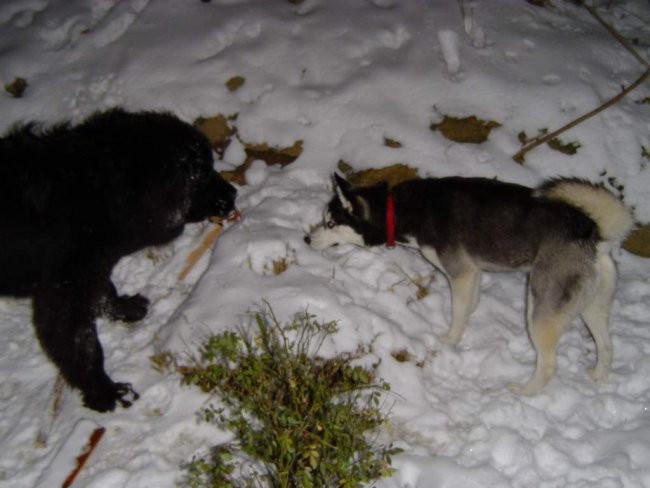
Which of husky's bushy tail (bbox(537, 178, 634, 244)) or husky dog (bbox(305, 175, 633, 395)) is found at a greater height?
husky's bushy tail (bbox(537, 178, 634, 244))

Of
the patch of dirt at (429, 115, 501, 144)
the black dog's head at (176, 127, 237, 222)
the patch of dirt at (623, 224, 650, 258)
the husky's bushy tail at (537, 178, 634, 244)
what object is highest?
the black dog's head at (176, 127, 237, 222)

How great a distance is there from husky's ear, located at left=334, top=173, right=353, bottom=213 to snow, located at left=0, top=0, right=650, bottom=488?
579 millimetres

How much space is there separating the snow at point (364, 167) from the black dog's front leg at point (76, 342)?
164 mm

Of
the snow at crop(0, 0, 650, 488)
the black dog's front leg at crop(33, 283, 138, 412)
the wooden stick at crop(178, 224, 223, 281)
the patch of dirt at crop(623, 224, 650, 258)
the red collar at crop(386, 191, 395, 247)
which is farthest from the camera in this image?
the patch of dirt at crop(623, 224, 650, 258)

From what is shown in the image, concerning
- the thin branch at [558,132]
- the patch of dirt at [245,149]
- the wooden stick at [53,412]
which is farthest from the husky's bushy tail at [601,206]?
the wooden stick at [53,412]

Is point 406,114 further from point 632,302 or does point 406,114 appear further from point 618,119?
point 632,302

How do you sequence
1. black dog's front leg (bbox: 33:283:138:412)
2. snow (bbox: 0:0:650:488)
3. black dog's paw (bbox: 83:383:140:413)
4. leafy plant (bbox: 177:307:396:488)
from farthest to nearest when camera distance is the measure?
black dog's paw (bbox: 83:383:140:413) < snow (bbox: 0:0:650:488) < black dog's front leg (bbox: 33:283:138:412) < leafy plant (bbox: 177:307:396:488)

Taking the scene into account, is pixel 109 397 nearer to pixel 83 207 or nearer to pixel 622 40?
pixel 83 207

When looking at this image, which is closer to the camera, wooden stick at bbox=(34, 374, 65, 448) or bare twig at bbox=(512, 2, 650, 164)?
wooden stick at bbox=(34, 374, 65, 448)

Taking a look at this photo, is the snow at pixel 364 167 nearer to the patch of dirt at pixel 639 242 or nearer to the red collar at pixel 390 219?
the patch of dirt at pixel 639 242

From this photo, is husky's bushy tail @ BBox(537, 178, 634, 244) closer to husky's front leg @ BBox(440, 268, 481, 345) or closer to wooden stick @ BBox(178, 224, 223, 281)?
husky's front leg @ BBox(440, 268, 481, 345)

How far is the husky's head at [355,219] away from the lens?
14.1ft

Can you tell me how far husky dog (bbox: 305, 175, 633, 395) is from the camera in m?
3.53

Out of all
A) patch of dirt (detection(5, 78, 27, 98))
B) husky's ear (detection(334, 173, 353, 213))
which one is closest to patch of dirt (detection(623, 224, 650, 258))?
husky's ear (detection(334, 173, 353, 213))
